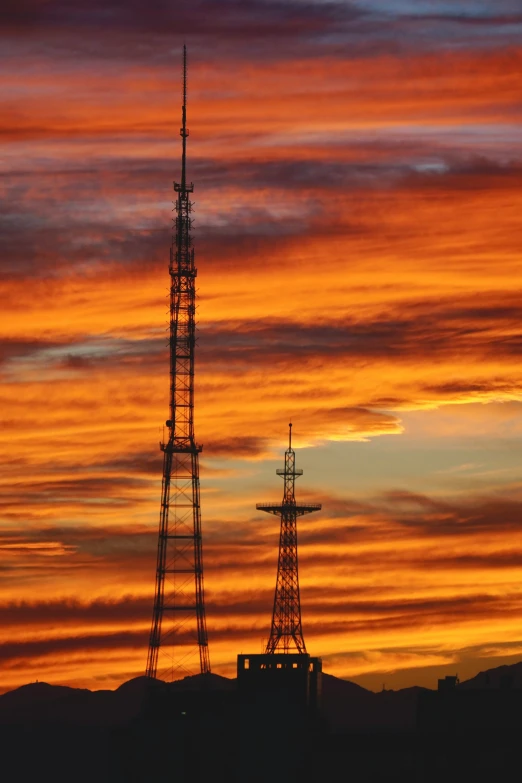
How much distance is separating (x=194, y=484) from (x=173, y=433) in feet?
14.8

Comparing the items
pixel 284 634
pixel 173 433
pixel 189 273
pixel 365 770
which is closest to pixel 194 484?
pixel 173 433

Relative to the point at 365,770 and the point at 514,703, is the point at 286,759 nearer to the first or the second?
the point at 365,770

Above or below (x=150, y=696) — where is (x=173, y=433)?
above

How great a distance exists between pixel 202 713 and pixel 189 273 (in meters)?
50.0

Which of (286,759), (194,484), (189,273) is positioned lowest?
(286,759)

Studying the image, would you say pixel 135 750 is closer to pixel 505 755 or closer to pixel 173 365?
pixel 505 755

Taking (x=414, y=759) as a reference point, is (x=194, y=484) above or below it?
above

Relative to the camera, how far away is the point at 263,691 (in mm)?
192875

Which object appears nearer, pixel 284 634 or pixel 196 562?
pixel 196 562

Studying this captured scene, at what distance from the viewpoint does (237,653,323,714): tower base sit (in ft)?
630

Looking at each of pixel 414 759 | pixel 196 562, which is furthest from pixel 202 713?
pixel 196 562

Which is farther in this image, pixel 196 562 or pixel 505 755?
pixel 505 755

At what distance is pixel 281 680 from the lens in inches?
7574

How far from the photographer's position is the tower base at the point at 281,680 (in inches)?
7554
